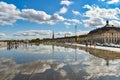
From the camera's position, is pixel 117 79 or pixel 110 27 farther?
pixel 110 27

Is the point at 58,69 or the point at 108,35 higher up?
the point at 108,35

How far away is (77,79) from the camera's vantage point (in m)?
13.5

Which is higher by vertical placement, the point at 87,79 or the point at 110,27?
the point at 110,27

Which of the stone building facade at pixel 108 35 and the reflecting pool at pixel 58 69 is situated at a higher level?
the stone building facade at pixel 108 35

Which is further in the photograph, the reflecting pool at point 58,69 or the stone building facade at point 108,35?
the stone building facade at point 108,35

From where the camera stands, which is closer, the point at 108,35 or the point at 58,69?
the point at 58,69

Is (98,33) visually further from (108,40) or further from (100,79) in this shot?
(100,79)

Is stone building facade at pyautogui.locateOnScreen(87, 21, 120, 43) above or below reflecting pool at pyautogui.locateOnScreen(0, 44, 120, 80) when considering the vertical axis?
above

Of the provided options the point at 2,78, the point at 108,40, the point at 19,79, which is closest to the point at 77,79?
the point at 19,79

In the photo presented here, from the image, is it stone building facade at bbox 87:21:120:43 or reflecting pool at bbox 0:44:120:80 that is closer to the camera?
reflecting pool at bbox 0:44:120:80

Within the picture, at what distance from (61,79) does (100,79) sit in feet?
7.70

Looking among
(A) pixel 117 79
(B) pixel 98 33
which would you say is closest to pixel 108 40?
(B) pixel 98 33

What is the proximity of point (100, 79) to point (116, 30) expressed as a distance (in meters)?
154

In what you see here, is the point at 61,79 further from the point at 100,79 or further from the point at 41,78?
the point at 100,79
